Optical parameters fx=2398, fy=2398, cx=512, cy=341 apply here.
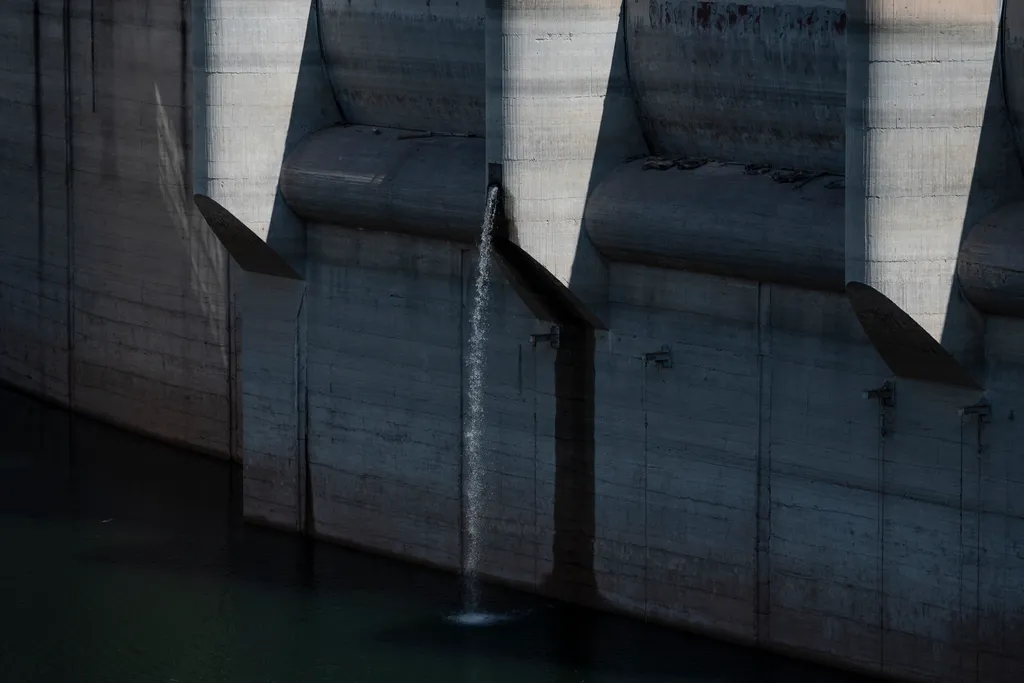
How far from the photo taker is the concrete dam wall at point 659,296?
71.8ft

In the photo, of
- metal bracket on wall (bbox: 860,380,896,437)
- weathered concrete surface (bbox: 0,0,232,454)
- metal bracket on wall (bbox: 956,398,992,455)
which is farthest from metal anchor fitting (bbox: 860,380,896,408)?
weathered concrete surface (bbox: 0,0,232,454)

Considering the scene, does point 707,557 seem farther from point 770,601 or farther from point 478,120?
point 478,120

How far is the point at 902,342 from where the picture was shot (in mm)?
22422

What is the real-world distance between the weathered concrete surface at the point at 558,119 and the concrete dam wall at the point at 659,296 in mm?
33

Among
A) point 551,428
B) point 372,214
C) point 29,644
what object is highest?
point 372,214

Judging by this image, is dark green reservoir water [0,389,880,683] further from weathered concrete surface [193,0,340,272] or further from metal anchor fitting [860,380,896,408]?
weathered concrete surface [193,0,340,272]

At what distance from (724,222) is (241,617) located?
7.50m

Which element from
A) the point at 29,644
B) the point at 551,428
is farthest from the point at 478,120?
the point at 29,644

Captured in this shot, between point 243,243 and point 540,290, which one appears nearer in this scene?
point 540,290

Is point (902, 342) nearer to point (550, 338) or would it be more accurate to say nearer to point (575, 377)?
point (575, 377)

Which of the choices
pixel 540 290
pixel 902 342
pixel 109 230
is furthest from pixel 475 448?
pixel 109 230

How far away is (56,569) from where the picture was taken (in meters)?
29.3

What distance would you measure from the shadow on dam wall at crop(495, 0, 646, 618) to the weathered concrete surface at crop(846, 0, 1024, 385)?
473 cm

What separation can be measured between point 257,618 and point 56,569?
10.7ft
